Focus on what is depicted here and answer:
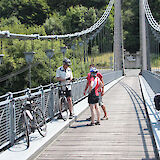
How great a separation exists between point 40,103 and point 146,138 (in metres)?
2.08

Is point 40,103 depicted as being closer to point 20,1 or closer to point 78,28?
point 78,28

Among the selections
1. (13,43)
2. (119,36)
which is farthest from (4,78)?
(119,36)

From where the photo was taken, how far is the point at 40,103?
6492 mm

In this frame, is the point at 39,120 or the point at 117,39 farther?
the point at 117,39

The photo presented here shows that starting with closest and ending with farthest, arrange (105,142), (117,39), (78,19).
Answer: (105,142) → (117,39) → (78,19)

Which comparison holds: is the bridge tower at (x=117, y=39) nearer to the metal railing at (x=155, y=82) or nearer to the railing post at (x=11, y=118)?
the metal railing at (x=155, y=82)

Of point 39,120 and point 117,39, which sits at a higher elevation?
point 117,39

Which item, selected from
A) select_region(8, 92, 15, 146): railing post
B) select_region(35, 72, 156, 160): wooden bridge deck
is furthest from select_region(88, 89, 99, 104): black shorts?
select_region(8, 92, 15, 146): railing post

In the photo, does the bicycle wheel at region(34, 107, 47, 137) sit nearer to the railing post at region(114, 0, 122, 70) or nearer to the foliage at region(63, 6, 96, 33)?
the railing post at region(114, 0, 122, 70)

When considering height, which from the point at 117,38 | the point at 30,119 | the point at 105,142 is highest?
the point at 117,38

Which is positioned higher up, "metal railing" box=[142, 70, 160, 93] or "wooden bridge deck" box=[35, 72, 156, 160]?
"metal railing" box=[142, 70, 160, 93]

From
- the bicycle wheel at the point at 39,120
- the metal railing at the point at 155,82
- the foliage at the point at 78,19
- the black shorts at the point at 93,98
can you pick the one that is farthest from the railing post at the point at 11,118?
the foliage at the point at 78,19

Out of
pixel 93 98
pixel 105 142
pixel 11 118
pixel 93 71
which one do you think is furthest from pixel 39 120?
pixel 93 71

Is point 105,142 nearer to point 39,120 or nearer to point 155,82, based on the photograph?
point 39,120
